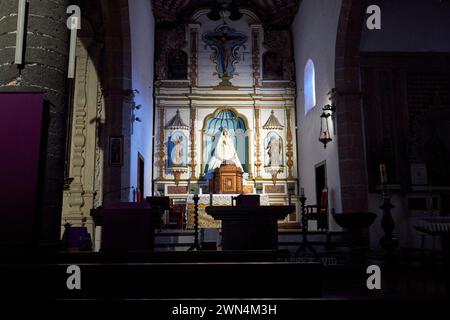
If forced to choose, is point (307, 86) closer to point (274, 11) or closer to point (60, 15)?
point (274, 11)

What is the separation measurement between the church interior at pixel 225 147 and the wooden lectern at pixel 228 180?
62 millimetres

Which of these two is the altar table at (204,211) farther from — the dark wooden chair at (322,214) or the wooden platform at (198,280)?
the wooden platform at (198,280)

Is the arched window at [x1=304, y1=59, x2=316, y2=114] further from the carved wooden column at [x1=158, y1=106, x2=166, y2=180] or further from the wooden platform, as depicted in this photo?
the wooden platform

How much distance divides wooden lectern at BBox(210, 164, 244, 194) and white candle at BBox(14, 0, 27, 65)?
9.59m

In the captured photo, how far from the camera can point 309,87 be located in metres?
12.9

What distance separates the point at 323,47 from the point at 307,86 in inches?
88.0

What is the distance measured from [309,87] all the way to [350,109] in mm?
3801

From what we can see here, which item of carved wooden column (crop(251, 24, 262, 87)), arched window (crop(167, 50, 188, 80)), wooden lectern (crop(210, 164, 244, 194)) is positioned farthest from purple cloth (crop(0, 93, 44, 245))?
carved wooden column (crop(251, 24, 262, 87))

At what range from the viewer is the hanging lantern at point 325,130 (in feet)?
33.0

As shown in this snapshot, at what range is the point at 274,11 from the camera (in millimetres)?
14797

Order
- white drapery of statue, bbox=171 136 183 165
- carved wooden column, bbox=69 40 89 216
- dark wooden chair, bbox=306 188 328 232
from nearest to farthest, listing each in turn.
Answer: carved wooden column, bbox=69 40 89 216 < dark wooden chair, bbox=306 188 328 232 < white drapery of statue, bbox=171 136 183 165

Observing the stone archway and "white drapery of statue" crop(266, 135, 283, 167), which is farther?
"white drapery of statue" crop(266, 135, 283, 167)

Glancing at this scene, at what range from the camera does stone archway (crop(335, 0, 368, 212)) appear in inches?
353
